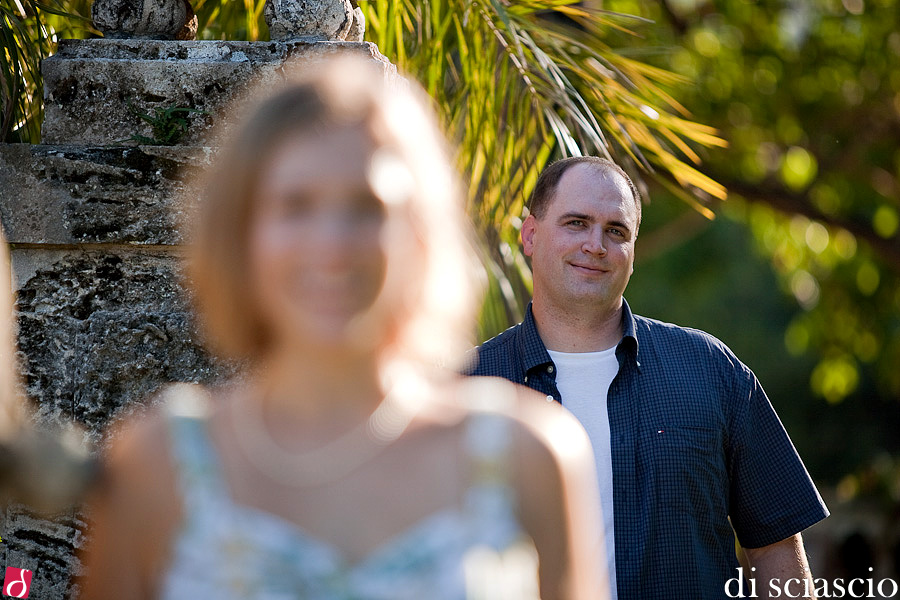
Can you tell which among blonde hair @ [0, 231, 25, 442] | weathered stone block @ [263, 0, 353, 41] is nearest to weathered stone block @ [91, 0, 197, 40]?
weathered stone block @ [263, 0, 353, 41]

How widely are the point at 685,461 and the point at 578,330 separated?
468 millimetres

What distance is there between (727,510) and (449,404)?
171cm

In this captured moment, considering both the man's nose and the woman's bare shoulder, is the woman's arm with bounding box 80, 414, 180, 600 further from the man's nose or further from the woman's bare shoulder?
the man's nose

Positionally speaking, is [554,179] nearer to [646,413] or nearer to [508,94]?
[508,94]

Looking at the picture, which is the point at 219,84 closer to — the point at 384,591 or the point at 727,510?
the point at 384,591

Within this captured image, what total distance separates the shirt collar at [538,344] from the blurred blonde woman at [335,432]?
1.59 meters

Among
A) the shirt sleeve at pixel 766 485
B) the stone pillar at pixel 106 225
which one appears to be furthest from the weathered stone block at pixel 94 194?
the shirt sleeve at pixel 766 485

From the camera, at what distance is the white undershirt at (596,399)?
2609mm

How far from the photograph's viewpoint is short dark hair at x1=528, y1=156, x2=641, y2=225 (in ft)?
9.72

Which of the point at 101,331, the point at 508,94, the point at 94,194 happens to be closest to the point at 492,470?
the point at 101,331

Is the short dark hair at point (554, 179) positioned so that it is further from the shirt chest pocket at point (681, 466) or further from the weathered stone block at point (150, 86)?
the weathered stone block at point (150, 86)

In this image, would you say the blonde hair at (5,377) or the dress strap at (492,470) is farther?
the dress strap at (492,470)

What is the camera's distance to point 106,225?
2.09 metres

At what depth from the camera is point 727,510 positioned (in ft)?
8.87
